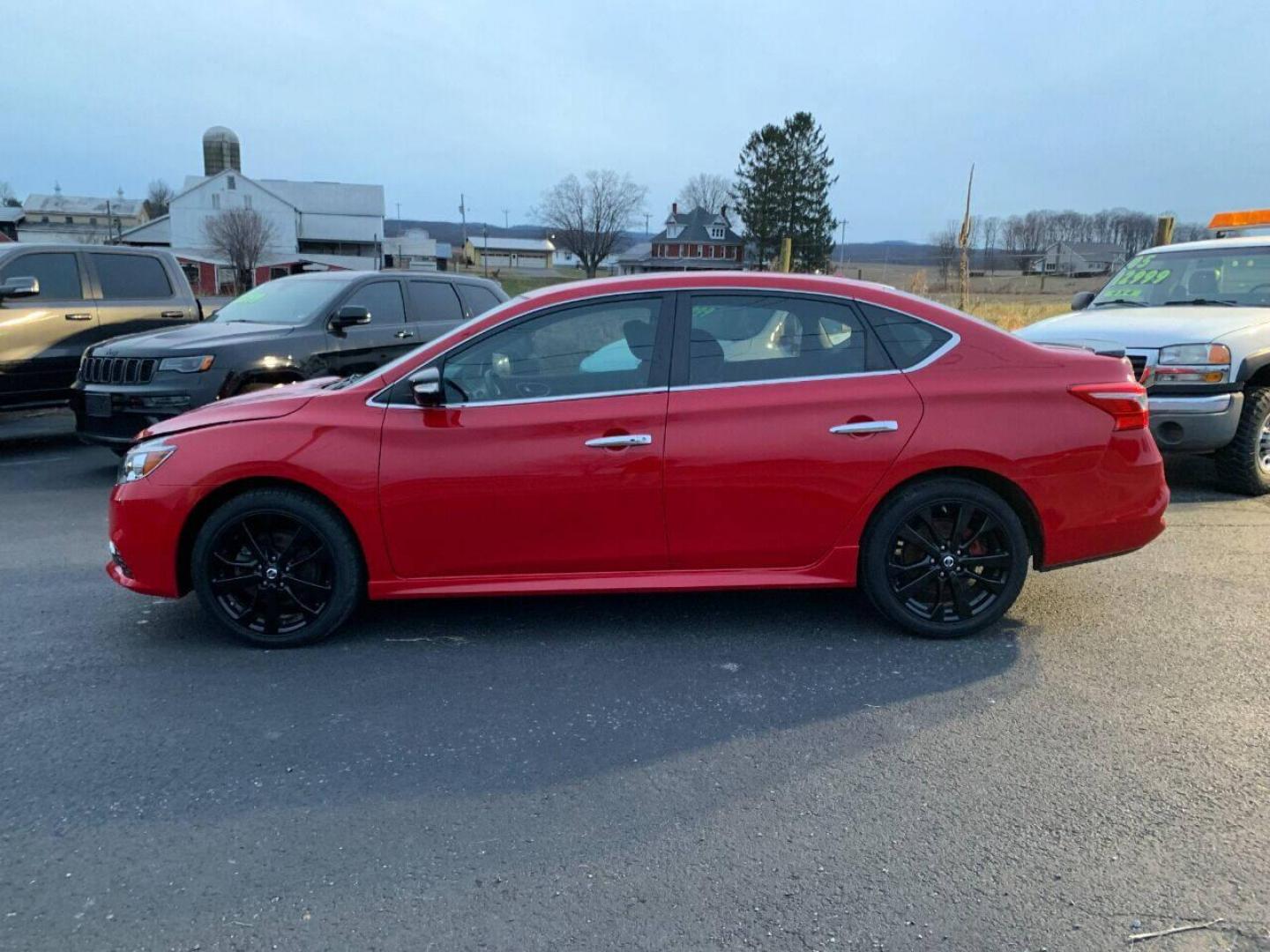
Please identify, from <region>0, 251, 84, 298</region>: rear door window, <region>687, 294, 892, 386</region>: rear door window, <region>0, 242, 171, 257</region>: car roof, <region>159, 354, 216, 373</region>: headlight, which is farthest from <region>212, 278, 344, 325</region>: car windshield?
<region>687, 294, 892, 386</region>: rear door window

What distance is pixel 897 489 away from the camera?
417 centimetres

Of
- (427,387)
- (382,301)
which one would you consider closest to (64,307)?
(382,301)

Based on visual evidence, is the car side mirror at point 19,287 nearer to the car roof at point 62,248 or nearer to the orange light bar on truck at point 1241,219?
the car roof at point 62,248

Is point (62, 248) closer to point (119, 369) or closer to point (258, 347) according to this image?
point (119, 369)

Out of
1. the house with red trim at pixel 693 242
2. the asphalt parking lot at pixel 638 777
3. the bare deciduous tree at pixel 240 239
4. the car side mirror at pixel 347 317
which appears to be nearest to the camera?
the asphalt parking lot at pixel 638 777

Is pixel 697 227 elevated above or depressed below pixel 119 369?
above

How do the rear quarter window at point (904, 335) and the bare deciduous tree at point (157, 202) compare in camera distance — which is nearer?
the rear quarter window at point (904, 335)

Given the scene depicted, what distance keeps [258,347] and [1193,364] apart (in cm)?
717

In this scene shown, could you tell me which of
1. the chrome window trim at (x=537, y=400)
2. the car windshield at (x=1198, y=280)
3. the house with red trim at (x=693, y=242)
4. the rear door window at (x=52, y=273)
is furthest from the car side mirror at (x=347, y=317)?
the house with red trim at (x=693, y=242)

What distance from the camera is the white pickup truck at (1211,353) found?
260 inches

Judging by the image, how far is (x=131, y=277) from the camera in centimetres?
966

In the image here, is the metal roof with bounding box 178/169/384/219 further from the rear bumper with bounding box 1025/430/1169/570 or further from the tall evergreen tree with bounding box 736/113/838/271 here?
the rear bumper with bounding box 1025/430/1169/570

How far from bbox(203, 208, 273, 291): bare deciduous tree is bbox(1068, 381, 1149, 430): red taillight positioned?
5908 cm

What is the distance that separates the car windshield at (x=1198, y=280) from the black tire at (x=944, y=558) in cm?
502
